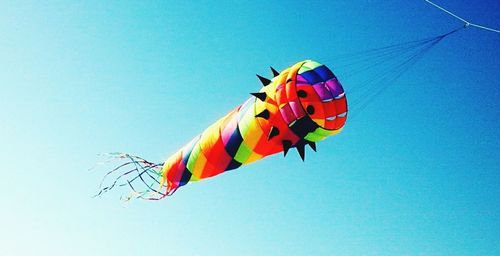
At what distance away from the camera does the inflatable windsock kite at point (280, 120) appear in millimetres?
10852

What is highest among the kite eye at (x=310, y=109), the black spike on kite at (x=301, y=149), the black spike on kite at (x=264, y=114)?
the black spike on kite at (x=264, y=114)

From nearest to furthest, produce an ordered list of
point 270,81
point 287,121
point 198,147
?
point 287,121
point 270,81
point 198,147

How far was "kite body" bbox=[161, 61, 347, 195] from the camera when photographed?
1085 centimetres

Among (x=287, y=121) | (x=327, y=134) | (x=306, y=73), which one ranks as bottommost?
(x=327, y=134)

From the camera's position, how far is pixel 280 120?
1113cm

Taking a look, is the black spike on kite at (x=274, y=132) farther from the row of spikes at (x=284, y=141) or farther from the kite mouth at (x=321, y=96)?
the kite mouth at (x=321, y=96)

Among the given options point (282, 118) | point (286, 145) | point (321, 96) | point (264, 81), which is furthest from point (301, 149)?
point (264, 81)

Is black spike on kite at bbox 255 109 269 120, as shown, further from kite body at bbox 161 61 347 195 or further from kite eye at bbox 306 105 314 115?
kite eye at bbox 306 105 314 115

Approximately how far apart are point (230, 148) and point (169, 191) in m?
2.91

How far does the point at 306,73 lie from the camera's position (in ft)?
36.5

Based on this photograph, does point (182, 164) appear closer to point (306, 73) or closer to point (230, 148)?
point (230, 148)

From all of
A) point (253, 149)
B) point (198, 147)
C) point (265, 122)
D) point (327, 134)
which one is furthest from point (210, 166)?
point (327, 134)

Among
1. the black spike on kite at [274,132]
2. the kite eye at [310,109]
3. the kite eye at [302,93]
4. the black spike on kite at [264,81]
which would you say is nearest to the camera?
the kite eye at [310,109]

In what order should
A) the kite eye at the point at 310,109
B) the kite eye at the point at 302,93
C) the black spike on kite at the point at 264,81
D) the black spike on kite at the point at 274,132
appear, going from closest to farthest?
the kite eye at the point at 310,109
the kite eye at the point at 302,93
the black spike on kite at the point at 274,132
the black spike on kite at the point at 264,81
